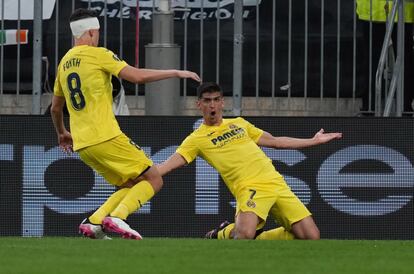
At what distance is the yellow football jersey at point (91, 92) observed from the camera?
41.0 feet

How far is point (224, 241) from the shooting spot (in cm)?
1191

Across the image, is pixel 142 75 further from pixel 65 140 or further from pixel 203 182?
pixel 203 182

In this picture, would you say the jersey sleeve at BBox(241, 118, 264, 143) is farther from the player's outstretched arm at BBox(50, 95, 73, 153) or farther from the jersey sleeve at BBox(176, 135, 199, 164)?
the player's outstretched arm at BBox(50, 95, 73, 153)

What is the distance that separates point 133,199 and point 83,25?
160cm

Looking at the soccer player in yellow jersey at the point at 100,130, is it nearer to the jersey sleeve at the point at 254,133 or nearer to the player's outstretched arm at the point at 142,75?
the player's outstretched arm at the point at 142,75

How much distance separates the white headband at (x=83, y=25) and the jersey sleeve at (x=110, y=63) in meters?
0.33

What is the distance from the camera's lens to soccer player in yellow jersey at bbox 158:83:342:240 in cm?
1398

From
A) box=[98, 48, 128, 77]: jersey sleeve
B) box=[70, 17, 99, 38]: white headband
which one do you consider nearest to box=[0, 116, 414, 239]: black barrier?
box=[70, 17, 99, 38]: white headband

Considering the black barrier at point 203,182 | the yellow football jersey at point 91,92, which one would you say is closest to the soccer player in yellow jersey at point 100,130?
the yellow football jersey at point 91,92

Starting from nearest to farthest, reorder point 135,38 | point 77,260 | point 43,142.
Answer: point 77,260, point 43,142, point 135,38

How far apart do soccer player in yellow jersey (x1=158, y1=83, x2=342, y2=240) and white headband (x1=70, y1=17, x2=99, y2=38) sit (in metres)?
1.62

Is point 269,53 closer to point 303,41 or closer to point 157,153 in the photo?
point 303,41

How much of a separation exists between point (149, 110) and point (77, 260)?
6.32m

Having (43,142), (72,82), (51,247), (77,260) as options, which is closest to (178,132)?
(43,142)
